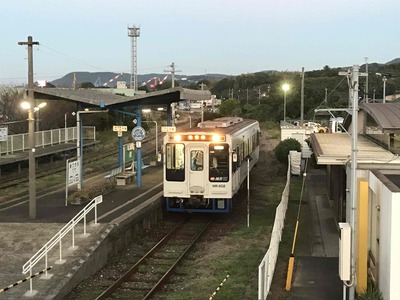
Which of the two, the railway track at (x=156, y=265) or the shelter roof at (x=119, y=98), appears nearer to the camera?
the railway track at (x=156, y=265)

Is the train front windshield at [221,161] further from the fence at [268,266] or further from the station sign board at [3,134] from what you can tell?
the station sign board at [3,134]

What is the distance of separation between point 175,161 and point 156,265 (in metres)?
4.42

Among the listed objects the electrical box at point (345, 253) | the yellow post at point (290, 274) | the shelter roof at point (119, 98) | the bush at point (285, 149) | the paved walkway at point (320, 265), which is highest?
the shelter roof at point (119, 98)

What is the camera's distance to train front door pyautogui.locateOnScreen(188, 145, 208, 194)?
15.5 metres


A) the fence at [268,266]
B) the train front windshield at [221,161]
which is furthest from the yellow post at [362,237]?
the train front windshield at [221,161]

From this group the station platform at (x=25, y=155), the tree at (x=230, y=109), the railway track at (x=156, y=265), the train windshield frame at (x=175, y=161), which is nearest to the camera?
the railway track at (x=156, y=265)

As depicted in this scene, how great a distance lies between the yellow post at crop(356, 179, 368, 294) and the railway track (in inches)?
146

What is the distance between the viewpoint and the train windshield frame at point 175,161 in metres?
15.6

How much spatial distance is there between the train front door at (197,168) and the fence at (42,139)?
14.5 meters

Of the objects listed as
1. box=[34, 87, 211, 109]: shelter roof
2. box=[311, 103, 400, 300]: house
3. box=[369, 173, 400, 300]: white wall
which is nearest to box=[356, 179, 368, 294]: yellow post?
box=[311, 103, 400, 300]: house

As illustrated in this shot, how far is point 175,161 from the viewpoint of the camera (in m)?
15.6

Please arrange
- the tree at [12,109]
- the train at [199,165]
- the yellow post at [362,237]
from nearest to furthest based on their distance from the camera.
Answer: the yellow post at [362,237] < the train at [199,165] < the tree at [12,109]

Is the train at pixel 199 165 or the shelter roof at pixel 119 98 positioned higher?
the shelter roof at pixel 119 98

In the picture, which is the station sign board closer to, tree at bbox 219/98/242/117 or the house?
the house
